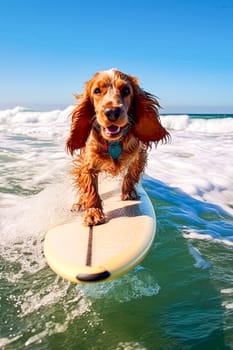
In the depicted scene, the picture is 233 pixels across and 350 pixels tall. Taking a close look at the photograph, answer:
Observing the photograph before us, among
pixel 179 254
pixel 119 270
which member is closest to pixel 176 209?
pixel 179 254

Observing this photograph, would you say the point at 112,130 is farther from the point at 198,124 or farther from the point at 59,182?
the point at 198,124

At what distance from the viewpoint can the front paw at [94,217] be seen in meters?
3.64

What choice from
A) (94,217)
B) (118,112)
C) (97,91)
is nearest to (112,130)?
(118,112)

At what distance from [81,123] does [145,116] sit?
0.62 m

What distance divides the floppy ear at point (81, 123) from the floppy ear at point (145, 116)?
1.41 feet

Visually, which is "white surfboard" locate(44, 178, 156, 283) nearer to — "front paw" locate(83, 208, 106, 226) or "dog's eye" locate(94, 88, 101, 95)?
"front paw" locate(83, 208, 106, 226)

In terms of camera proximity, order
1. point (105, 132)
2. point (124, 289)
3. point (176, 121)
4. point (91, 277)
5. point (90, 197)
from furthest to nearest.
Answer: point (176, 121), point (90, 197), point (105, 132), point (124, 289), point (91, 277)

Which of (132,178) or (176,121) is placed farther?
(176,121)

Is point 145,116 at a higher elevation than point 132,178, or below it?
higher

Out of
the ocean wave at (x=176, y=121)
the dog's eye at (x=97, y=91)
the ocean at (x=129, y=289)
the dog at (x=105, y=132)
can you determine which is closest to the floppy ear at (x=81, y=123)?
the dog at (x=105, y=132)

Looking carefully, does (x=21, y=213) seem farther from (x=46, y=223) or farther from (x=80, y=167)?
(x=80, y=167)

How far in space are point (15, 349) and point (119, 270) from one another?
837 millimetres

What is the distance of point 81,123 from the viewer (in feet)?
13.3

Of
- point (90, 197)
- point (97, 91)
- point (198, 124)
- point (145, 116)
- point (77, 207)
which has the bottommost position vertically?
point (198, 124)
